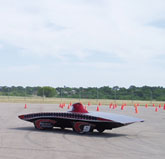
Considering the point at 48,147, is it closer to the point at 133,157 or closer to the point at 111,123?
the point at 133,157

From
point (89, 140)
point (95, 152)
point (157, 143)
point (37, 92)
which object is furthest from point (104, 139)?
point (37, 92)

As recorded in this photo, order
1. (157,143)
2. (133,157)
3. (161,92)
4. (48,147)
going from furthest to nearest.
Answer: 1. (161,92)
2. (157,143)
3. (48,147)
4. (133,157)

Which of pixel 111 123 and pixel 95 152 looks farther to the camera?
pixel 111 123

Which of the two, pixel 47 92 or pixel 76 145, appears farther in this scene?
pixel 47 92

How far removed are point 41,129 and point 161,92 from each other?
52042mm

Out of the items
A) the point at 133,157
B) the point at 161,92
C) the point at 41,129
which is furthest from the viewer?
the point at 161,92

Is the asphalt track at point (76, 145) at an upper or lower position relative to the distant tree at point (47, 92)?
lower

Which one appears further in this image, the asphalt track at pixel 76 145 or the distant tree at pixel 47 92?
the distant tree at pixel 47 92

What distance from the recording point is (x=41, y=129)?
16.5 meters

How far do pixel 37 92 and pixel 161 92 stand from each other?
922 inches

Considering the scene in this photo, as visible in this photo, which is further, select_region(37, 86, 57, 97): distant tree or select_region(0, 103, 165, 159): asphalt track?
select_region(37, 86, 57, 97): distant tree

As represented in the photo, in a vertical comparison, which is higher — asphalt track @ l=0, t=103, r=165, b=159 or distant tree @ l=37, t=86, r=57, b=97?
distant tree @ l=37, t=86, r=57, b=97

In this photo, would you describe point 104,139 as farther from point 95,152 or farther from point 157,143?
point 95,152

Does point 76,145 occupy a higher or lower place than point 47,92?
lower
